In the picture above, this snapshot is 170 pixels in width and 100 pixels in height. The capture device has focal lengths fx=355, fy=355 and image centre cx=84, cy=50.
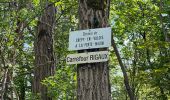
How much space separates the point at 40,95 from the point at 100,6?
17.5 feet

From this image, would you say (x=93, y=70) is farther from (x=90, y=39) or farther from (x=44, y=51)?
(x=44, y=51)

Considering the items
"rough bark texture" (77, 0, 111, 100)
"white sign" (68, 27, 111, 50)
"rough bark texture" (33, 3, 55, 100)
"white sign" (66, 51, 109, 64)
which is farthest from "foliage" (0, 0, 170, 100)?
"white sign" (66, 51, 109, 64)

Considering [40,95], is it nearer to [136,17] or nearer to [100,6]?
[136,17]

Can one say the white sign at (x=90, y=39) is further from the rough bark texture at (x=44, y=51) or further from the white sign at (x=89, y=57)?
the rough bark texture at (x=44, y=51)

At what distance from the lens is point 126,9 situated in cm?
1052

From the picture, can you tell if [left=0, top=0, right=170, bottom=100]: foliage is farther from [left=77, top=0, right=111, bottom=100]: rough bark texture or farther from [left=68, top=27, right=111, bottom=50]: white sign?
[left=68, top=27, right=111, bottom=50]: white sign

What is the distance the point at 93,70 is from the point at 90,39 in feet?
1.26

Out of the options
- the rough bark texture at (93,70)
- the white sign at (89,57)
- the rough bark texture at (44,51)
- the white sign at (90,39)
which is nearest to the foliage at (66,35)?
the rough bark texture at (44,51)

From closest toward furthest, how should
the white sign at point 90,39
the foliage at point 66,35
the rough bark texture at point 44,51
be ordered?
the white sign at point 90,39, the foliage at point 66,35, the rough bark texture at point 44,51

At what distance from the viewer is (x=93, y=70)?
14.2ft

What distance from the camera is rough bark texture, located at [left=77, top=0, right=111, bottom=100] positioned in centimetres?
427

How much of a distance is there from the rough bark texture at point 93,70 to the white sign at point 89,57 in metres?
0.07

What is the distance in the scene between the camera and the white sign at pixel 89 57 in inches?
167

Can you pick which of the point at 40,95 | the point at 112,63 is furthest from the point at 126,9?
the point at 112,63
